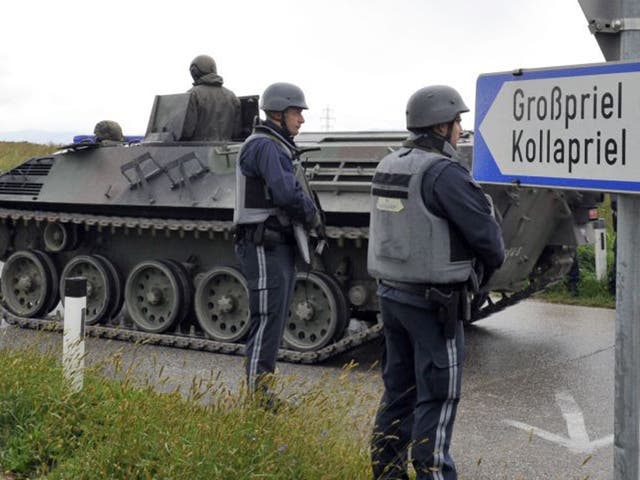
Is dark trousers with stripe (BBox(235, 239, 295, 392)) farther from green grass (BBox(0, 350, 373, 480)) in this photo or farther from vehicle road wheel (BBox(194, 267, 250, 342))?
vehicle road wheel (BBox(194, 267, 250, 342))

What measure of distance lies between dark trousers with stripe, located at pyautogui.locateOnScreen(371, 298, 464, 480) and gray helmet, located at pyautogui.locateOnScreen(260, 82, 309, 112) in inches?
90.5

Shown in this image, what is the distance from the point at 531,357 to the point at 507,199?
58.9 inches

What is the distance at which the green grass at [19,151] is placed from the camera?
3922 centimetres

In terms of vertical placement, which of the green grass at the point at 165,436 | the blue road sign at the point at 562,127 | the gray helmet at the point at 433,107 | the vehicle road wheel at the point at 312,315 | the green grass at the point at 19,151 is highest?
the green grass at the point at 19,151

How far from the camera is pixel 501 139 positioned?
3.68m

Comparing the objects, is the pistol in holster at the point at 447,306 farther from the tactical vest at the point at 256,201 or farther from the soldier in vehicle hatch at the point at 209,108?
the soldier in vehicle hatch at the point at 209,108

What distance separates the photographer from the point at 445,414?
4688mm

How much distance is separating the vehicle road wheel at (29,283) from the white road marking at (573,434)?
19.4 ft

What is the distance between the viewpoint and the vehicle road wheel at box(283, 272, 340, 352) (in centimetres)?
932

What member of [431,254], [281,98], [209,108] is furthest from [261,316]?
[209,108]

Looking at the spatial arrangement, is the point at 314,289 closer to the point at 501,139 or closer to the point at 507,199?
the point at 507,199

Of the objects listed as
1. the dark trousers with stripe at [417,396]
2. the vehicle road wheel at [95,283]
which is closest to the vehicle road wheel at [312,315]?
the vehicle road wheel at [95,283]

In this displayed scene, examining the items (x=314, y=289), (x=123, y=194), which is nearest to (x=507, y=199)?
(x=314, y=289)

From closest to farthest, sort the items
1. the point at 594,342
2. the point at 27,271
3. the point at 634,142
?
the point at 634,142 < the point at 594,342 < the point at 27,271
